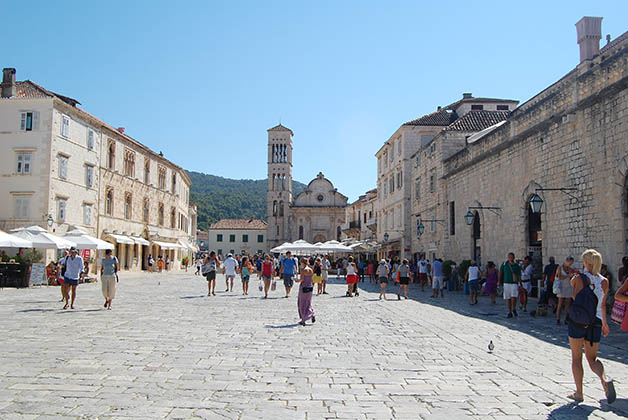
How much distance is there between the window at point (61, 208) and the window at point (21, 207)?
152 centimetres

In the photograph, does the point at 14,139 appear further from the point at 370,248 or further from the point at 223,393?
the point at 223,393

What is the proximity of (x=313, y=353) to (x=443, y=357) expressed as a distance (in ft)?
6.20

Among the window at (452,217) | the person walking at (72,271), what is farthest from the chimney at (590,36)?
the person walking at (72,271)

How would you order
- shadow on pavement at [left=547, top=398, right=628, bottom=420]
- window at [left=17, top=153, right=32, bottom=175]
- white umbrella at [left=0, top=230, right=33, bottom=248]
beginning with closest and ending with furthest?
1. shadow on pavement at [left=547, top=398, right=628, bottom=420]
2. white umbrella at [left=0, top=230, right=33, bottom=248]
3. window at [left=17, top=153, right=32, bottom=175]

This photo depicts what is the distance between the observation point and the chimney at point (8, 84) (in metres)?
30.1

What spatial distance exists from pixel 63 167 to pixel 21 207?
3.12 metres

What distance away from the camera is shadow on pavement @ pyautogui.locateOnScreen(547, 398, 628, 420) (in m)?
5.01

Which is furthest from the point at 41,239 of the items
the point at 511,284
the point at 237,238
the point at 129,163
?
the point at 237,238

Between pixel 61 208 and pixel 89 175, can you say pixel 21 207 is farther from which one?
pixel 89 175

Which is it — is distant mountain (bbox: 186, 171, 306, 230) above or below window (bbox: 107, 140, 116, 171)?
above

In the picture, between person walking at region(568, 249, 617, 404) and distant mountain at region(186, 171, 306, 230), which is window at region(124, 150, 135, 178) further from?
distant mountain at region(186, 171, 306, 230)

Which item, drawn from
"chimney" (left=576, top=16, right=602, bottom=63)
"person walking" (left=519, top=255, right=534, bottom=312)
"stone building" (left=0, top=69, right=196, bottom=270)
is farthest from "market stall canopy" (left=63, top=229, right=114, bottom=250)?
"chimney" (left=576, top=16, right=602, bottom=63)

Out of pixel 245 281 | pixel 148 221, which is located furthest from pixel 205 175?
pixel 245 281

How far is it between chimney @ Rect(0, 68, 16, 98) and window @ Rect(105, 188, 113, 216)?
8.73 meters
